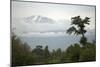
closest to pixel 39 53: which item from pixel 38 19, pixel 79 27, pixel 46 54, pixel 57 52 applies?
pixel 46 54

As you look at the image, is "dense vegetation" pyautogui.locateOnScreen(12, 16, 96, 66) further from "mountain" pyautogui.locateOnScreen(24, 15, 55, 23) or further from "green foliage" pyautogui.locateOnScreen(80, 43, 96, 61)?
"mountain" pyautogui.locateOnScreen(24, 15, 55, 23)

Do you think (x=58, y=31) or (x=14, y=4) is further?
(x=58, y=31)

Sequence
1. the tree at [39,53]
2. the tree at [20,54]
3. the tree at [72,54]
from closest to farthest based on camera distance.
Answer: the tree at [20,54], the tree at [39,53], the tree at [72,54]

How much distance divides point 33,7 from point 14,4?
0.81 feet

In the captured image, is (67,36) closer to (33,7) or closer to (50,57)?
(50,57)

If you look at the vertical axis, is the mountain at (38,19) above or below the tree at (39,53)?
above

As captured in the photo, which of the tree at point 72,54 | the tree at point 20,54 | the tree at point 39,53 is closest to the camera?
the tree at point 20,54

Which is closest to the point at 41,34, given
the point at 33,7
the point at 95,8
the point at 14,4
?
the point at 33,7

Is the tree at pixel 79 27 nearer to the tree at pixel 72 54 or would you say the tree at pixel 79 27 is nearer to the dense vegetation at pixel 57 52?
the dense vegetation at pixel 57 52

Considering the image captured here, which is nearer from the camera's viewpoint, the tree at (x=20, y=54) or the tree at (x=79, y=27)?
the tree at (x=20, y=54)

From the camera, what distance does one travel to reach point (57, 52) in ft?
7.86

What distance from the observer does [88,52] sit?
8.35 ft

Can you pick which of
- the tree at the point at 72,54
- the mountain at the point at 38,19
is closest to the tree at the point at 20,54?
the mountain at the point at 38,19

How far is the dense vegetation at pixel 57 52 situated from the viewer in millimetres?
2213
